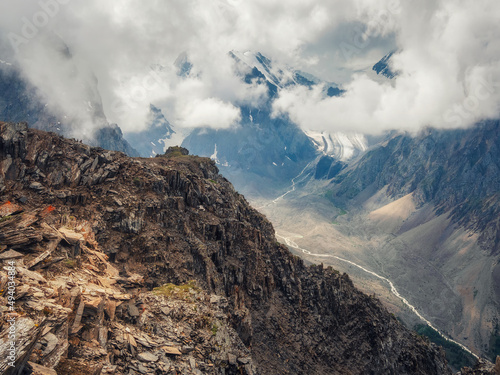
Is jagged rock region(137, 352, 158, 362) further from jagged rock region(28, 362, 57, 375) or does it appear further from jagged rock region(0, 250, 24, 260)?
jagged rock region(0, 250, 24, 260)

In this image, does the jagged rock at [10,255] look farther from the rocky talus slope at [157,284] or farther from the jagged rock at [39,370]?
the jagged rock at [39,370]

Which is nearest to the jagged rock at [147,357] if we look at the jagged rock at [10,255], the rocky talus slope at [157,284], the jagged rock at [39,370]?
the rocky talus slope at [157,284]

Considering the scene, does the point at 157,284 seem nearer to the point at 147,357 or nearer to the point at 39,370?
the point at 147,357

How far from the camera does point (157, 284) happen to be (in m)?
53.0

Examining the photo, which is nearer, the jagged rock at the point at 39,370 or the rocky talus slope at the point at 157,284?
the jagged rock at the point at 39,370

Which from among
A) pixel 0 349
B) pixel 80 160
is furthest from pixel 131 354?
pixel 80 160

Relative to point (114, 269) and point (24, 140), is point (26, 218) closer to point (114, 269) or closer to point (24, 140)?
point (114, 269)

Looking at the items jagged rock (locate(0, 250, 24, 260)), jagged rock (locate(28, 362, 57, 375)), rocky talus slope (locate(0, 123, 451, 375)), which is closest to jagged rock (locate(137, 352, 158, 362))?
rocky talus slope (locate(0, 123, 451, 375))

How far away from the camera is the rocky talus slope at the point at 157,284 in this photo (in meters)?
31.6

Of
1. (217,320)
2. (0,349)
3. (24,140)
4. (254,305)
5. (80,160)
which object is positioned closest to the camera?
(0,349)

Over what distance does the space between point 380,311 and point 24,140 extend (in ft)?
330

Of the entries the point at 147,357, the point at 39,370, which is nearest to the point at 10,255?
the point at 39,370

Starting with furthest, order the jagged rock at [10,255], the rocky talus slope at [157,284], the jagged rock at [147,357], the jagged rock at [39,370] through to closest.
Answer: the jagged rock at [10,255]
the jagged rock at [147,357]
the rocky talus slope at [157,284]
the jagged rock at [39,370]

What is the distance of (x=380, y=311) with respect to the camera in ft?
310
